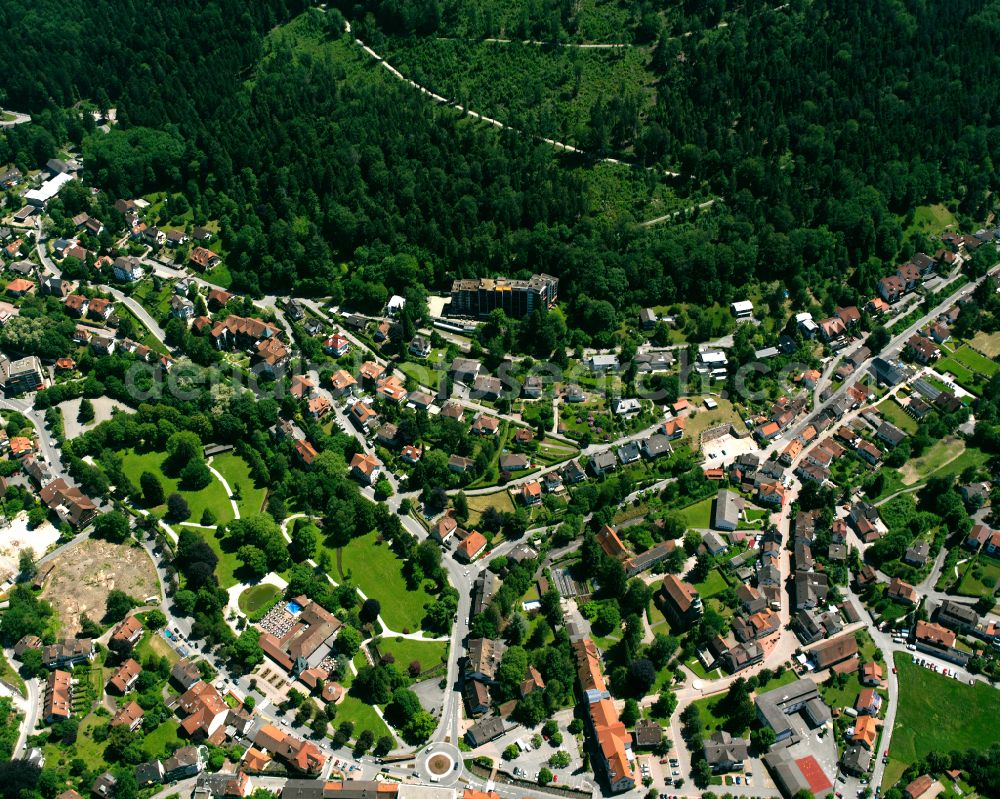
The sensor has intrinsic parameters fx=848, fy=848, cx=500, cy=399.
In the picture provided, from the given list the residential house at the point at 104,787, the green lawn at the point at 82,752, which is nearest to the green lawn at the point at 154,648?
the green lawn at the point at 82,752

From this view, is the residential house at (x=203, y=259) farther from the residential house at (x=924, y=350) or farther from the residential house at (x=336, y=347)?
the residential house at (x=924, y=350)

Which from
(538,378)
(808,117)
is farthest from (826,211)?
(538,378)

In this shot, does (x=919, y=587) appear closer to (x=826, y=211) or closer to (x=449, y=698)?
(x=449, y=698)

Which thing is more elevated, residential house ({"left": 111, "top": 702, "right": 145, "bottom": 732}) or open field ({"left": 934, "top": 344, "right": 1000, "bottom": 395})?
residential house ({"left": 111, "top": 702, "right": 145, "bottom": 732})

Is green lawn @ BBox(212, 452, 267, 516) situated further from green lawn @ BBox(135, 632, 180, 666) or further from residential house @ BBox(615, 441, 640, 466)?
residential house @ BBox(615, 441, 640, 466)

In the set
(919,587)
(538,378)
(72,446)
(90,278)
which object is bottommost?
(919,587)

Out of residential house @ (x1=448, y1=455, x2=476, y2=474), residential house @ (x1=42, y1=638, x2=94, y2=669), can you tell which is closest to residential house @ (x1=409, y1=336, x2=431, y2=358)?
residential house @ (x1=448, y1=455, x2=476, y2=474)
